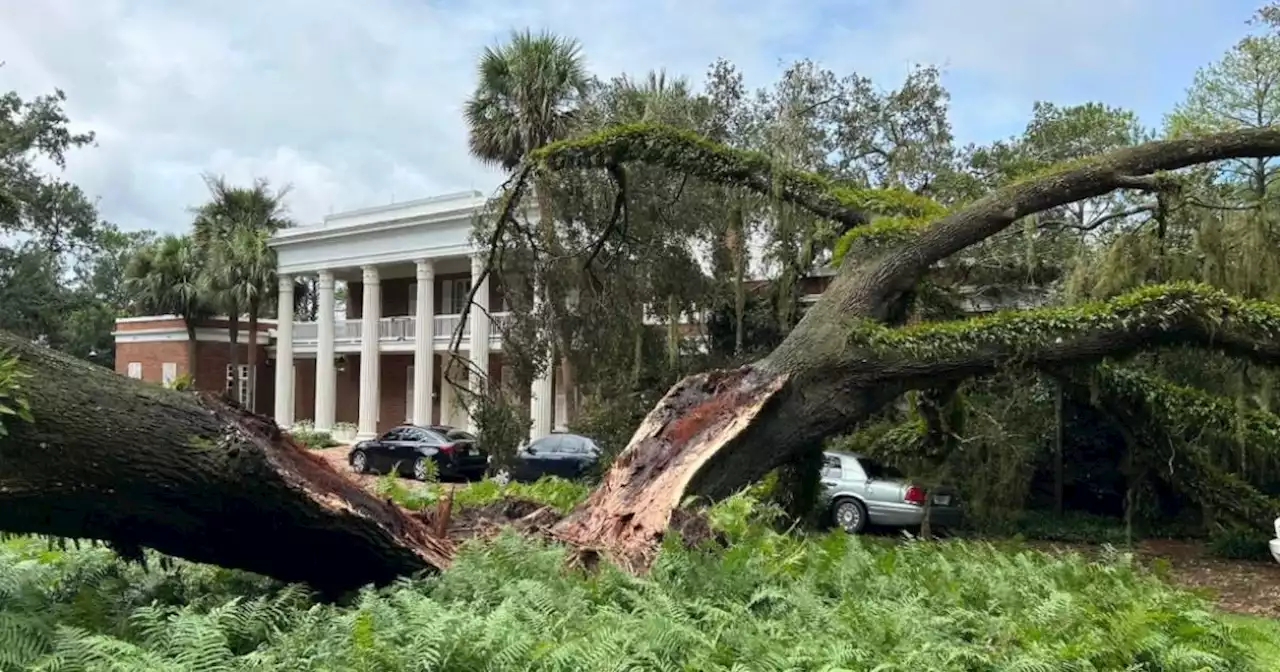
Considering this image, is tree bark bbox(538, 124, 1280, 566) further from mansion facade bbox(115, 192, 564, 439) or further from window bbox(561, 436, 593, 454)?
mansion facade bbox(115, 192, 564, 439)

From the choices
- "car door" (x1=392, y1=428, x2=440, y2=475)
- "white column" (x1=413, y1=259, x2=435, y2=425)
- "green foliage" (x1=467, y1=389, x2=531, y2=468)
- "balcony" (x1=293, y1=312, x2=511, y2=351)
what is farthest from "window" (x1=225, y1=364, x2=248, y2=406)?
"green foliage" (x1=467, y1=389, x2=531, y2=468)

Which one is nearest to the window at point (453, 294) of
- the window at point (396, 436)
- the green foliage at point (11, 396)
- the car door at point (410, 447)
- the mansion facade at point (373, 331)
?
the mansion facade at point (373, 331)

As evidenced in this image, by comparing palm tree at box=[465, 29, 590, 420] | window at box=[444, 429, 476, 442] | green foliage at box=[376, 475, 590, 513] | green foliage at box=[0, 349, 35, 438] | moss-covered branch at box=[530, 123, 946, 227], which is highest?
palm tree at box=[465, 29, 590, 420]

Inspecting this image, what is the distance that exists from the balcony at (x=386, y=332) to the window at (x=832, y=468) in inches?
563

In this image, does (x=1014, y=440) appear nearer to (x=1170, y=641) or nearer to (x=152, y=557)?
(x=1170, y=641)

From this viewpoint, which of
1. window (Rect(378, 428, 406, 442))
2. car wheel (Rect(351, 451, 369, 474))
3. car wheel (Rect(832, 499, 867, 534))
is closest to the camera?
car wheel (Rect(832, 499, 867, 534))

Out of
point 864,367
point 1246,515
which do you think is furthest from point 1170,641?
point 1246,515

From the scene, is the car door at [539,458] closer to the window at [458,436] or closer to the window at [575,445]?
the window at [575,445]

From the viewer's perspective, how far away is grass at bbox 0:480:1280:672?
13.8 feet

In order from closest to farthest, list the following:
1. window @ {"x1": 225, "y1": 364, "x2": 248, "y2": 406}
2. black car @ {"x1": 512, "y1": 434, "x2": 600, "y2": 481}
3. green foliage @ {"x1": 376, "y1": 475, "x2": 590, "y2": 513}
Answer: green foliage @ {"x1": 376, "y1": 475, "x2": 590, "y2": 513}, black car @ {"x1": 512, "y1": 434, "x2": 600, "y2": 481}, window @ {"x1": 225, "y1": 364, "x2": 248, "y2": 406}

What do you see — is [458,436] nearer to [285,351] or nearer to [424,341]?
[424,341]

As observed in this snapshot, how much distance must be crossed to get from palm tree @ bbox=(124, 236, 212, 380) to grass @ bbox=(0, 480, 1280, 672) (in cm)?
2935

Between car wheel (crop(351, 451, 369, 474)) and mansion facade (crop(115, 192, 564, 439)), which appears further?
mansion facade (crop(115, 192, 564, 439))

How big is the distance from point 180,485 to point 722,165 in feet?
21.5
